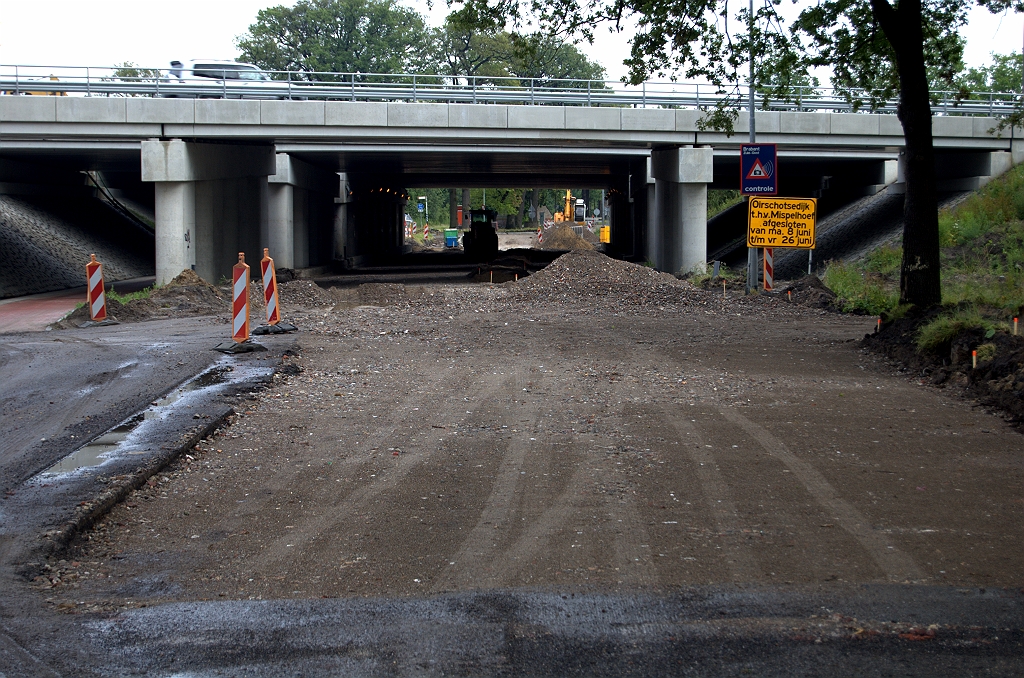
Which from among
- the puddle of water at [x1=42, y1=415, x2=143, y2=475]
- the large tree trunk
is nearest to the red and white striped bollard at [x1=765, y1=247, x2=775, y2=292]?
the large tree trunk

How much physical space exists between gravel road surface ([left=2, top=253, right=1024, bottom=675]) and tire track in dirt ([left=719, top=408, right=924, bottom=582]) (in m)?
0.02

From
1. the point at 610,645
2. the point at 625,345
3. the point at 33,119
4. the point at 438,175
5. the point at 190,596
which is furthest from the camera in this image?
the point at 438,175

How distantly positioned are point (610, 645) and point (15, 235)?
1310 inches

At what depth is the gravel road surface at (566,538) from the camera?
13.2ft

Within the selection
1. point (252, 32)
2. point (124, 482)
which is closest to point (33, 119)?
point (124, 482)

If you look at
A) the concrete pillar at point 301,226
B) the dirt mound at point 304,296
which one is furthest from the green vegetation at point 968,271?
the concrete pillar at point 301,226

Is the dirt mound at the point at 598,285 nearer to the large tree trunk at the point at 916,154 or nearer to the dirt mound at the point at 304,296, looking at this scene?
the dirt mound at the point at 304,296

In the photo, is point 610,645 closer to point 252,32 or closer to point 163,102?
point 163,102

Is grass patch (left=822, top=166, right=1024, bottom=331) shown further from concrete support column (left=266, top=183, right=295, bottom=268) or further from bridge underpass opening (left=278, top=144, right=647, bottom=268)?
concrete support column (left=266, top=183, right=295, bottom=268)

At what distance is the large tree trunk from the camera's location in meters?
12.9

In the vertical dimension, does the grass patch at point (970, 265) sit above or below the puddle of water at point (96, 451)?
above

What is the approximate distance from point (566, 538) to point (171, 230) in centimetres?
2360

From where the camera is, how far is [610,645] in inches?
159

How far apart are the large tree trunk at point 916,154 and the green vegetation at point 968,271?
49cm
